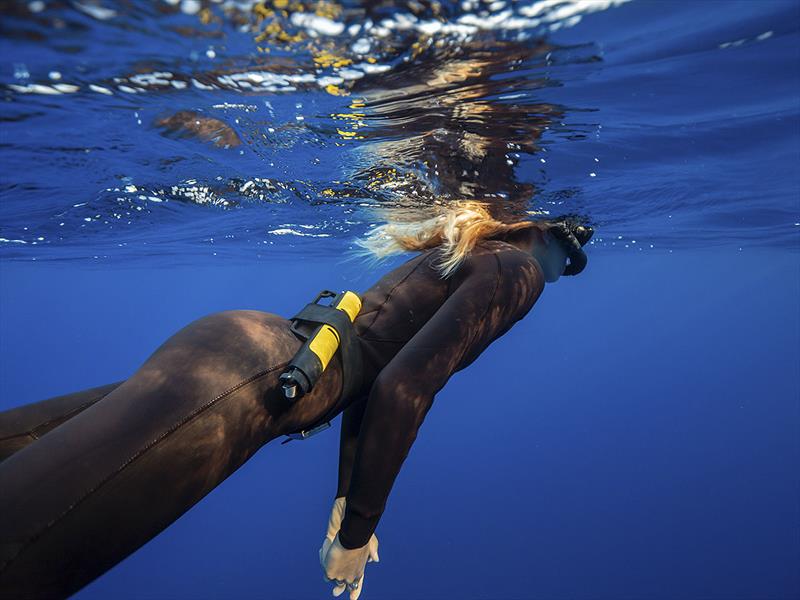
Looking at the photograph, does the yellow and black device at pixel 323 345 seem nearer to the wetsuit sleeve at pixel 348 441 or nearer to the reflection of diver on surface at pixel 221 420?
the reflection of diver on surface at pixel 221 420

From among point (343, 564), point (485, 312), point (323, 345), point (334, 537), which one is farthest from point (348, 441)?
point (485, 312)

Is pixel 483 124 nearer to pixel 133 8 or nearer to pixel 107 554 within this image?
pixel 133 8

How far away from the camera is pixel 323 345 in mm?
2662

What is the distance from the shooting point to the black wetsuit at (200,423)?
170cm

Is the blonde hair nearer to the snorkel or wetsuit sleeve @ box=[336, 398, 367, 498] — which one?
the snorkel

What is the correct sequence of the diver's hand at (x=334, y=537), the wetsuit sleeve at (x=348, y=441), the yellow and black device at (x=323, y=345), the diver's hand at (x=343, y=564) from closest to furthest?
the yellow and black device at (x=323, y=345) < the diver's hand at (x=343, y=564) < the diver's hand at (x=334, y=537) < the wetsuit sleeve at (x=348, y=441)

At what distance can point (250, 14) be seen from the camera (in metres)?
3.55

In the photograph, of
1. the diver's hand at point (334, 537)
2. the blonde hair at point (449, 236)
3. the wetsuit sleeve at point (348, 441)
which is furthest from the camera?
the wetsuit sleeve at point (348, 441)

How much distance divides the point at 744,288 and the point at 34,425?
242 ft

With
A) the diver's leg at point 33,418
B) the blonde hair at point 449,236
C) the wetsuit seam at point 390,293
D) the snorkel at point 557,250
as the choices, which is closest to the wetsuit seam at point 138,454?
the diver's leg at point 33,418

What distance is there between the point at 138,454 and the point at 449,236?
9.09 feet

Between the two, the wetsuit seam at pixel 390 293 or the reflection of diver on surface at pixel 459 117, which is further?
the reflection of diver on surface at pixel 459 117

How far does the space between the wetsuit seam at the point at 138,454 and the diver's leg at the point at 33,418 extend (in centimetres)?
87

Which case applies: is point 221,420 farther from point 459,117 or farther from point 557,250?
point 459,117
